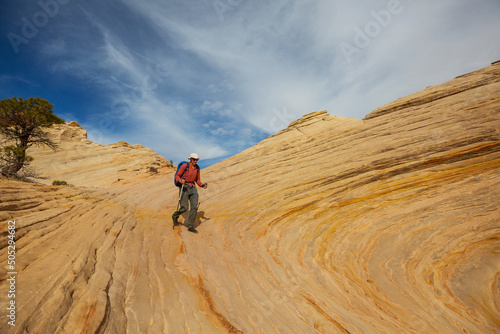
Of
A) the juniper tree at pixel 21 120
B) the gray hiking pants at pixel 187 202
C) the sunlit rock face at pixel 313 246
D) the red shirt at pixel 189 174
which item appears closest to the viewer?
the sunlit rock face at pixel 313 246

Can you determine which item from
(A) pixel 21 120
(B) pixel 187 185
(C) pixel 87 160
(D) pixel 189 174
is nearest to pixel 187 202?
(B) pixel 187 185

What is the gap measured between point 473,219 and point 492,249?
119cm

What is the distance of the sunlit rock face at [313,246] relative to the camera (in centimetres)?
360

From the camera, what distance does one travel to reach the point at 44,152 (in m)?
38.7

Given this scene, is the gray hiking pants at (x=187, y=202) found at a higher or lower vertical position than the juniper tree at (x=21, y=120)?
lower

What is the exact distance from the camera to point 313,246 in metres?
7.14

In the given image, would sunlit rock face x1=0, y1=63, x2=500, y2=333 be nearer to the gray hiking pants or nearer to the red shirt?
the gray hiking pants

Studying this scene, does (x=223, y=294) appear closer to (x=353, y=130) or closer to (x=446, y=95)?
(x=353, y=130)

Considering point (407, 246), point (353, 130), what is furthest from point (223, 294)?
point (353, 130)

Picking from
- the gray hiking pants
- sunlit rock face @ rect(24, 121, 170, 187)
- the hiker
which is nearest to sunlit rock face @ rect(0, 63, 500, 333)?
the gray hiking pants

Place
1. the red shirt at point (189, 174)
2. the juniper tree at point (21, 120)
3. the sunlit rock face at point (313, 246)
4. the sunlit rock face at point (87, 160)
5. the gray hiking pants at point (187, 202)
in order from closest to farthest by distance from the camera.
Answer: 1. the sunlit rock face at point (313, 246)
2. the gray hiking pants at point (187, 202)
3. the red shirt at point (189, 174)
4. the juniper tree at point (21, 120)
5. the sunlit rock face at point (87, 160)

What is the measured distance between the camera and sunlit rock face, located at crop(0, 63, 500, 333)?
11.8 feet

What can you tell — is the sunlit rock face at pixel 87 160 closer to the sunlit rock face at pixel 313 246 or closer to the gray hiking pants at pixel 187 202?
the gray hiking pants at pixel 187 202

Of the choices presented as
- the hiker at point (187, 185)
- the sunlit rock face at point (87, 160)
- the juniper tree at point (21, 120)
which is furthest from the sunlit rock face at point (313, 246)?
the sunlit rock face at point (87, 160)
